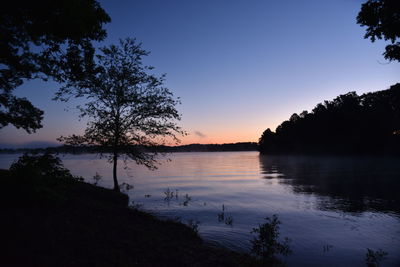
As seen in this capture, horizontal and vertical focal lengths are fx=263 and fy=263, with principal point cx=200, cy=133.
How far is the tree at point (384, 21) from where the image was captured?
45.5ft

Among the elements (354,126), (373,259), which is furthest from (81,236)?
(354,126)

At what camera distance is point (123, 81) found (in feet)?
75.8

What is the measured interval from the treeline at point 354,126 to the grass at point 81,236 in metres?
92.8

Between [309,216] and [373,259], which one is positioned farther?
[309,216]

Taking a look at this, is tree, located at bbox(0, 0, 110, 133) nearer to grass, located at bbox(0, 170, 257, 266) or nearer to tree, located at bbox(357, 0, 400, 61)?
grass, located at bbox(0, 170, 257, 266)

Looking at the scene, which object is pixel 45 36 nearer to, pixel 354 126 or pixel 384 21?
pixel 384 21

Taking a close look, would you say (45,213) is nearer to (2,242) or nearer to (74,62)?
(2,242)

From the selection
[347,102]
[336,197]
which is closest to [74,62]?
[336,197]

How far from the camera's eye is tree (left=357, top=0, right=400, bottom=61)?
13.9 meters

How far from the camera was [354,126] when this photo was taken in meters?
109

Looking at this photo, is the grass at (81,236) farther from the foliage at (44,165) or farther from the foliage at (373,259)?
the foliage at (373,259)

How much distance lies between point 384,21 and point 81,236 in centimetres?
1780

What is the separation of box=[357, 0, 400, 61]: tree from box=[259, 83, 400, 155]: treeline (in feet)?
265

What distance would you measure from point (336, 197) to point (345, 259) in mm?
15391
